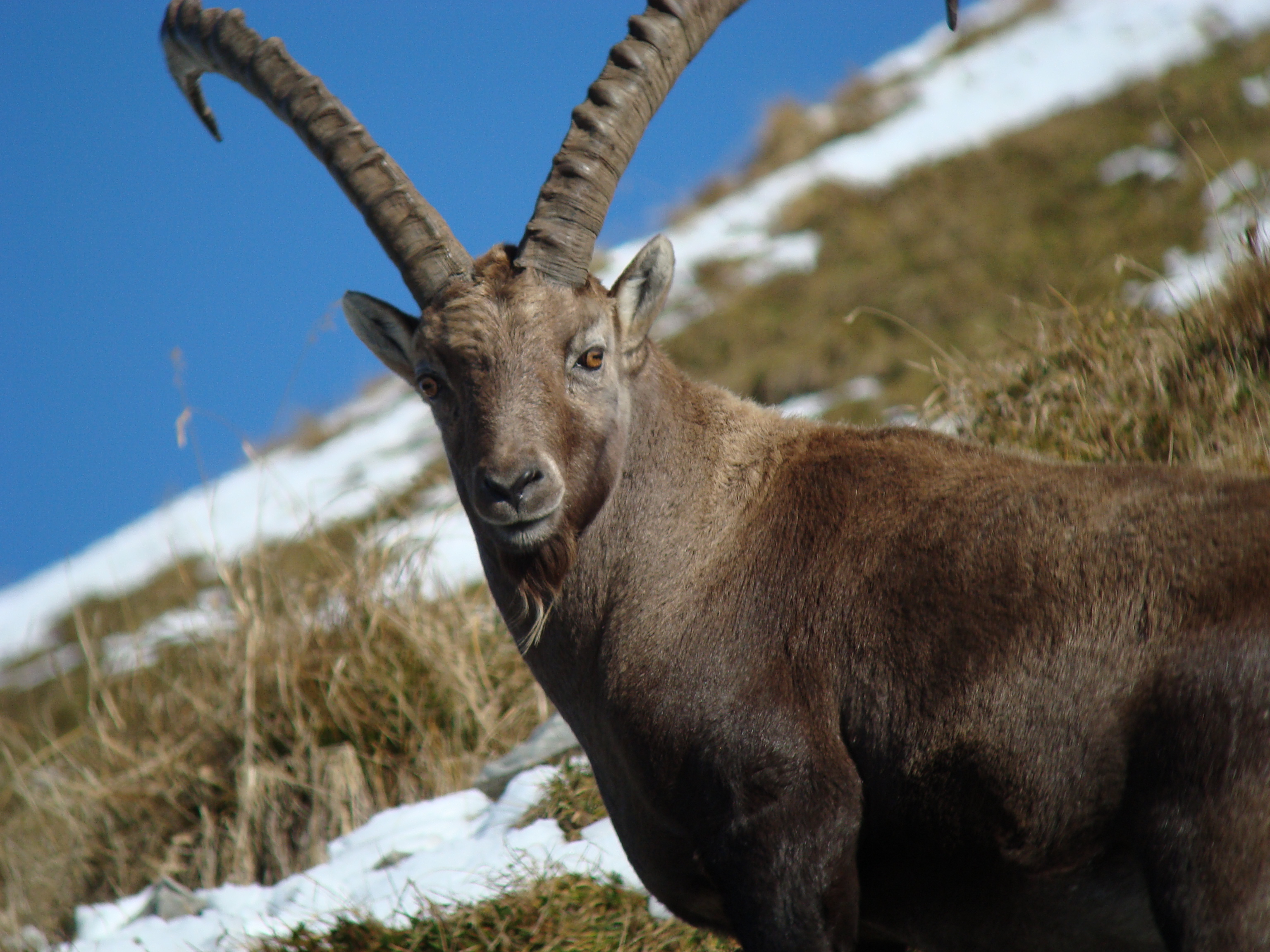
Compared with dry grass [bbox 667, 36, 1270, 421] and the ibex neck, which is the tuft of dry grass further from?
dry grass [bbox 667, 36, 1270, 421]

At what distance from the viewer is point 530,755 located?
667cm

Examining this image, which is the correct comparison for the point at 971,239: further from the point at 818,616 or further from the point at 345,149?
the point at 818,616

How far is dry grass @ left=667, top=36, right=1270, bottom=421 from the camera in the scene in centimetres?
1485

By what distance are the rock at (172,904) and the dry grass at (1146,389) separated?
5.58 metres

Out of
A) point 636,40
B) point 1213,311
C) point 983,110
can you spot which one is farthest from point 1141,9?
point 636,40

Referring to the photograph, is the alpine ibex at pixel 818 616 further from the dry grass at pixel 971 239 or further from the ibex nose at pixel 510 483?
the dry grass at pixel 971 239

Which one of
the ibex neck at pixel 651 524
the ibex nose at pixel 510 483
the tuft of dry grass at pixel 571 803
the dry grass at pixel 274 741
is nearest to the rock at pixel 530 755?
the tuft of dry grass at pixel 571 803

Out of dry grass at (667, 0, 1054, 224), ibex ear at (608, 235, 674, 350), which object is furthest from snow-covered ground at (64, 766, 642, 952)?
dry grass at (667, 0, 1054, 224)

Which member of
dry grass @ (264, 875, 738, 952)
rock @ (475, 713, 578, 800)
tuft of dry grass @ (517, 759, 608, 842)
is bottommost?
dry grass @ (264, 875, 738, 952)

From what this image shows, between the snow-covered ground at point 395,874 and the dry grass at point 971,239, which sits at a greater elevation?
the dry grass at point 971,239

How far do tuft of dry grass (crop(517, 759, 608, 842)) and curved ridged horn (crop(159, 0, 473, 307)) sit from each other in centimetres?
292

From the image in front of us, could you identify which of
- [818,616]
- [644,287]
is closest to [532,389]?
[644,287]

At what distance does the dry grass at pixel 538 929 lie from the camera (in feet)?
16.4

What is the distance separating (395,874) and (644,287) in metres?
3.55
